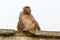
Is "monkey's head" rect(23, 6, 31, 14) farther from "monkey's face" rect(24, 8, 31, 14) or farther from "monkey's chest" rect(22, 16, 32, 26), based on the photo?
"monkey's chest" rect(22, 16, 32, 26)

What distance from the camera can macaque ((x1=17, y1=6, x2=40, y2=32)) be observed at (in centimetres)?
850

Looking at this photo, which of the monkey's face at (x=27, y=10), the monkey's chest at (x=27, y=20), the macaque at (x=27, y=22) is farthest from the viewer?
the monkey's face at (x=27, y=10)

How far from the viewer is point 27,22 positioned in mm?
8789

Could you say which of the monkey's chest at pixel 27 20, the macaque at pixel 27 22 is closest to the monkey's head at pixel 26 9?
the macaque at pixel 27 22

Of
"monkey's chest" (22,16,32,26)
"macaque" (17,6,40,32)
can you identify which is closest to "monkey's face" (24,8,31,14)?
"macaque" (17,6,40,32)

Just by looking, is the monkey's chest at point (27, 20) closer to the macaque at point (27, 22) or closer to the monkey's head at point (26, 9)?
the macaque at point (27, 22)

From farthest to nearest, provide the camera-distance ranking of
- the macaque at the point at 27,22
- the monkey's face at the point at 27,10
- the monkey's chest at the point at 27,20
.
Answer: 1. the monkey's face at the point at 27,10
2. the monkey's chest at the point at 27,20
3. the macaque at the point at 27,22

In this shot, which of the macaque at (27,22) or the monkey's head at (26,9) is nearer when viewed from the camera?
the macaque at (27,22)

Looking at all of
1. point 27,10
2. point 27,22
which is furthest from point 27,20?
point 27,10

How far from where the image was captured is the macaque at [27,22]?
27.9ft

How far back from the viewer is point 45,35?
26.8 ft

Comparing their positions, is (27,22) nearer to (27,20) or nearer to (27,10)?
(27,20)

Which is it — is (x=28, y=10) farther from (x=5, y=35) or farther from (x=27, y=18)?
(x=5, y=35)

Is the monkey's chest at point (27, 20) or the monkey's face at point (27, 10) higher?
the monkey's face at point (27, 10)
